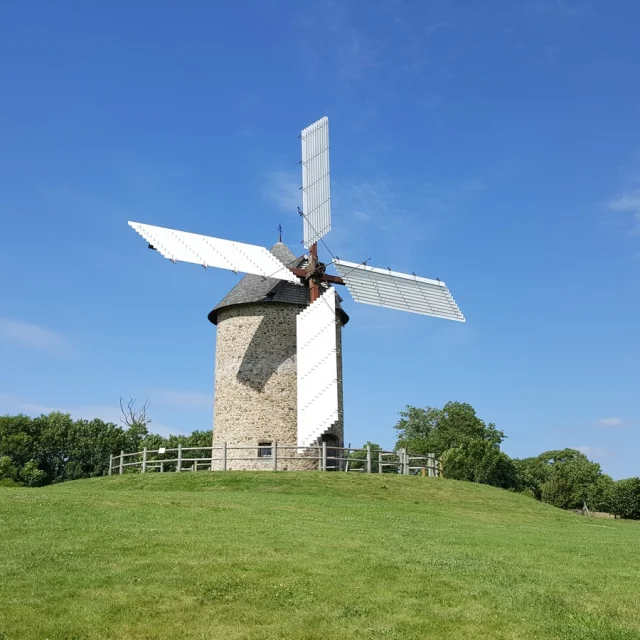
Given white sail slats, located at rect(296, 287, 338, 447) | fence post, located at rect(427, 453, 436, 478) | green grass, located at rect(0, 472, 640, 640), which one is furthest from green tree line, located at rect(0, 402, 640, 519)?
green grass, located at rect(0, 472, 640, 640)

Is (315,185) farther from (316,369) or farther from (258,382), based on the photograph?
(258,382)

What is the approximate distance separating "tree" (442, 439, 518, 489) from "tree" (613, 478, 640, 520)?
33.2 feet

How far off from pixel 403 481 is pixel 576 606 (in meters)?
17.9

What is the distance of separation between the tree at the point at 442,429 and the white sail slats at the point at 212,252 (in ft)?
138

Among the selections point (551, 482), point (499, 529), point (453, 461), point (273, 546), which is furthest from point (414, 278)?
point (551, 482)

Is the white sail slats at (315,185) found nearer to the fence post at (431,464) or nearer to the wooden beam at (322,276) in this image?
the wooden beam at (322,276)

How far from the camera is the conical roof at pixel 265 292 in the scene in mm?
34000

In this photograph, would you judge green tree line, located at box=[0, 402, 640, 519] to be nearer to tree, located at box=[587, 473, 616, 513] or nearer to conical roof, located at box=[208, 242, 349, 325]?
tree, located at box=[587, 473, 616, 513]

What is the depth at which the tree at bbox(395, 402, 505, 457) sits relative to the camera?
72.6 meters

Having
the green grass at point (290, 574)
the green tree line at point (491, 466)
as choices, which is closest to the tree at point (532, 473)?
the green tree line at point (491, 466)

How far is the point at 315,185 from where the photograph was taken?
33750 mm

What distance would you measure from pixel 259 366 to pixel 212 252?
5.89 metres

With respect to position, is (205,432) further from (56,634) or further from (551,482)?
(56,634)


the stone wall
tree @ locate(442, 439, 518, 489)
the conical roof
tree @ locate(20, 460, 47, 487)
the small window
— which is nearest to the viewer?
the small window
